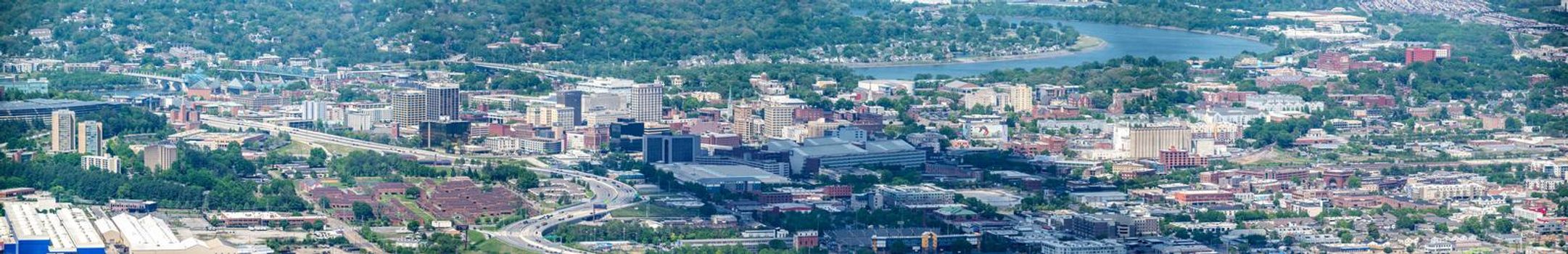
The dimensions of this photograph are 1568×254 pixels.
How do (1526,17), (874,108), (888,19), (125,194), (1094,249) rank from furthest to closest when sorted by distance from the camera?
(888,19) → (1526,17) → (874,108) → (125,194) → (1094,249)

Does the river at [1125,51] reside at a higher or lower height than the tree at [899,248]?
higher

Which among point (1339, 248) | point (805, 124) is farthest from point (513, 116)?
point (1339, 248)

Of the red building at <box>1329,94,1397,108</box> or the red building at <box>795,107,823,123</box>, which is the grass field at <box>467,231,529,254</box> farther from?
the red building at <box>1329,94,1397,108</box>

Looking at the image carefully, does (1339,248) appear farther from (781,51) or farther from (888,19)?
(888,19)

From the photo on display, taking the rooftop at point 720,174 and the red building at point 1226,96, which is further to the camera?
the red building at point 1226,96

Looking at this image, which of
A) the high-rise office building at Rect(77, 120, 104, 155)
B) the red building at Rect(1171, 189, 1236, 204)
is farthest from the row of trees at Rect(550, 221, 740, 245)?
the high-rise office building at Rect(77, 120, 104, 155)

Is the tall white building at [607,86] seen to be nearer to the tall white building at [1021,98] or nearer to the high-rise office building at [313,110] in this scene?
the high-rise office building at [313,110]

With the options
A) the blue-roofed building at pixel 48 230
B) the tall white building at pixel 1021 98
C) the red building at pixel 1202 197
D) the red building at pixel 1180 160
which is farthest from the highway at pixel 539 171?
the tall white building at pixel 1021 98
